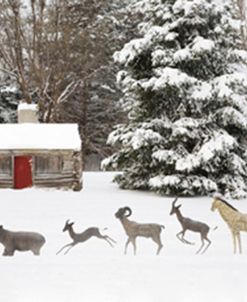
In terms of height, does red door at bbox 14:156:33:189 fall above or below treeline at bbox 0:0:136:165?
below

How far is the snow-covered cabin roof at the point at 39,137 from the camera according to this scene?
24062mm

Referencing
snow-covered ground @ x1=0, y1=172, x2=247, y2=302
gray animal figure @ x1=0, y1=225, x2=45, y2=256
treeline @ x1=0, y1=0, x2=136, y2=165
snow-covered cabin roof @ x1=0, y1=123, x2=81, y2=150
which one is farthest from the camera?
treeline @ x1=0, y1=0, x2=136, y2=165

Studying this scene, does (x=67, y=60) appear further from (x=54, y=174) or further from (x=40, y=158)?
(x=54, y=174)

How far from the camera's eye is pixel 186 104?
2248 cm

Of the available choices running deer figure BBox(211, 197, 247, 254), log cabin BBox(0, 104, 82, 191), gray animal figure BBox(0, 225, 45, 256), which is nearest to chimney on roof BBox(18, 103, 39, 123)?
log cabin BBox(0, 104, 82, 191)

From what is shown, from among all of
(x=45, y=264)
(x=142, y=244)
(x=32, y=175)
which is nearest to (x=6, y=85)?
(x=32, y=175)

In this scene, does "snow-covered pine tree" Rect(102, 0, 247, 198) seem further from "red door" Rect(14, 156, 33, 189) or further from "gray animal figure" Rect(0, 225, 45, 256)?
"gray animal figure" Rect(0, 225, 45, 256)

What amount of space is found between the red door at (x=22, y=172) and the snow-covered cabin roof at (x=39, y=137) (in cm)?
50

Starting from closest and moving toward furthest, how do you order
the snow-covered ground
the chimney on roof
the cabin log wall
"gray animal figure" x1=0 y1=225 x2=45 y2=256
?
the snow-covered ground, "gray animal figure" x1=0 y1=225 x2=45 y2=256, the cabin log wall, the chimney on roof

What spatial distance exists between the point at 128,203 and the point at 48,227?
4.83 m

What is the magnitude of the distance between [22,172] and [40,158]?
121 cm

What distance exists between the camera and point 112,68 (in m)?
36.9

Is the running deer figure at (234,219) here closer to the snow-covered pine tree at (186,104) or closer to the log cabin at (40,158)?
the snow-covered pine tree at (186,104)

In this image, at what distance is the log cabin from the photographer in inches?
944
